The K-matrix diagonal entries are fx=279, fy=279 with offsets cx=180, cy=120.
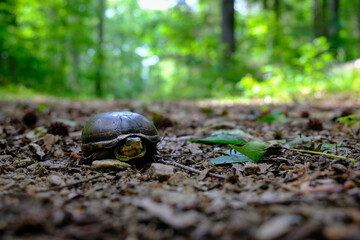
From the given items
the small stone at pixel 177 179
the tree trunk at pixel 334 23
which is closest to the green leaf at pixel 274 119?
the small stone at pixel 177 179

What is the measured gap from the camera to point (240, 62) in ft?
33.2

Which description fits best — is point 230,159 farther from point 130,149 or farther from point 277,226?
point 277,226

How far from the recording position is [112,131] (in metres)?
2.27

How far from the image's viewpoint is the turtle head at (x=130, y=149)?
7.34ft

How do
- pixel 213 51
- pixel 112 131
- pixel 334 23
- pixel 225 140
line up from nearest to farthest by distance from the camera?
pixel 112 131 → pixel 225 140 → pixel 213 51 → pixel 334 23

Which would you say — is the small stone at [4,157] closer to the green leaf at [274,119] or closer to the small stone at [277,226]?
the small stone at [277,226]

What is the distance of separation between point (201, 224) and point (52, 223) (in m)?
0.63

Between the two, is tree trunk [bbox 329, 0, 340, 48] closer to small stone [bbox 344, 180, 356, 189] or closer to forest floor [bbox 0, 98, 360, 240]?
forest floor [bbox 0, 98, 360, 240]

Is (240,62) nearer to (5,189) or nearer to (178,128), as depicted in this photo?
(178,128)

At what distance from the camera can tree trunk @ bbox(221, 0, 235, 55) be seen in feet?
34.6

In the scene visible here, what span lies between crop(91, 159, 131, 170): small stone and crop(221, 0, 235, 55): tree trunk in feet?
29.7

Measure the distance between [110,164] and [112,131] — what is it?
0.27m

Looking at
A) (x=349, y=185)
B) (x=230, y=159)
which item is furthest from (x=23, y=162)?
(x=349, y=185)

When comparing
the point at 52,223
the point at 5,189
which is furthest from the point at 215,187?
the point at 5,189
